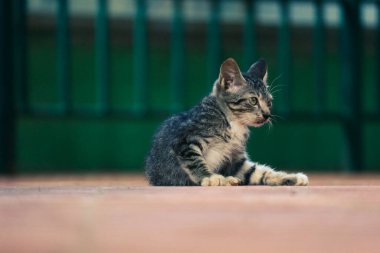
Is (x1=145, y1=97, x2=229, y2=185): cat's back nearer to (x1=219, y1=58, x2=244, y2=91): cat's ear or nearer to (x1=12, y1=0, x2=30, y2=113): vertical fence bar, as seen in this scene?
(x1=219, y1=58, x2=244, y2=91): cat's ear

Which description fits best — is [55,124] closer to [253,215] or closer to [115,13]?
[115,13]

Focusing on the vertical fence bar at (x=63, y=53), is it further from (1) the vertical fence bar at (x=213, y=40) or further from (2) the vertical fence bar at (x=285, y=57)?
(2) the vertical fence bar at (x=285, y=57)

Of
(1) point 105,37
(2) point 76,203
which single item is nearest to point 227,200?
(2) point 76,203

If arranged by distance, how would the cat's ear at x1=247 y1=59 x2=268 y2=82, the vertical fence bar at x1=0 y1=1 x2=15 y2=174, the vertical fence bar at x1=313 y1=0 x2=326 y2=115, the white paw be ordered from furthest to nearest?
the vertical fence bar at x1=313 y1=0 x2=326 y2=115
the vertical fence bar at x1=0 y1=1 x2=15 y2=174
the cat's ear at x1=247 y1=59 x2=268 y2=82
the white paw

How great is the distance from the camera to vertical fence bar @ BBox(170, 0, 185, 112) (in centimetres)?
429

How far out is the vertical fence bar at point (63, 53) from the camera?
13.5 ft

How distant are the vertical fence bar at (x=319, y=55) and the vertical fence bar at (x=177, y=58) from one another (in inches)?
36.1

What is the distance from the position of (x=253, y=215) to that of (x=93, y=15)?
11.2 feet

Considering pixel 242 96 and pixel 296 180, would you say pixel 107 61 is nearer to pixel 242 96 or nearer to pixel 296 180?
pixel 242 96

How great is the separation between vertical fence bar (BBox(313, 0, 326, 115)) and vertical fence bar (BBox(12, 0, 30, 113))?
5.92 feet

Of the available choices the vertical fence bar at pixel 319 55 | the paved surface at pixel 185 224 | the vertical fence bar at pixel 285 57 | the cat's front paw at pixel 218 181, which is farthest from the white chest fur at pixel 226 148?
the vertical fence bar at pixel 319 55

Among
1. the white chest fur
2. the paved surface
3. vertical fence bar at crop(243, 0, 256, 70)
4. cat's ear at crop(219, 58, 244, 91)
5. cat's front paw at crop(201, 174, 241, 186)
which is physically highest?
vertical fence bar at crop(243, 0, 256, 70)

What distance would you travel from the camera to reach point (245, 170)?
8.77 feet

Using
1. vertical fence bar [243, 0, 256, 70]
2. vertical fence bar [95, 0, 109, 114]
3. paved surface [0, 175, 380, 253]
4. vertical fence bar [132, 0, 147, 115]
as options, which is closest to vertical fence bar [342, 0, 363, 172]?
vertical fence bar [243, 0, 256, 70]
